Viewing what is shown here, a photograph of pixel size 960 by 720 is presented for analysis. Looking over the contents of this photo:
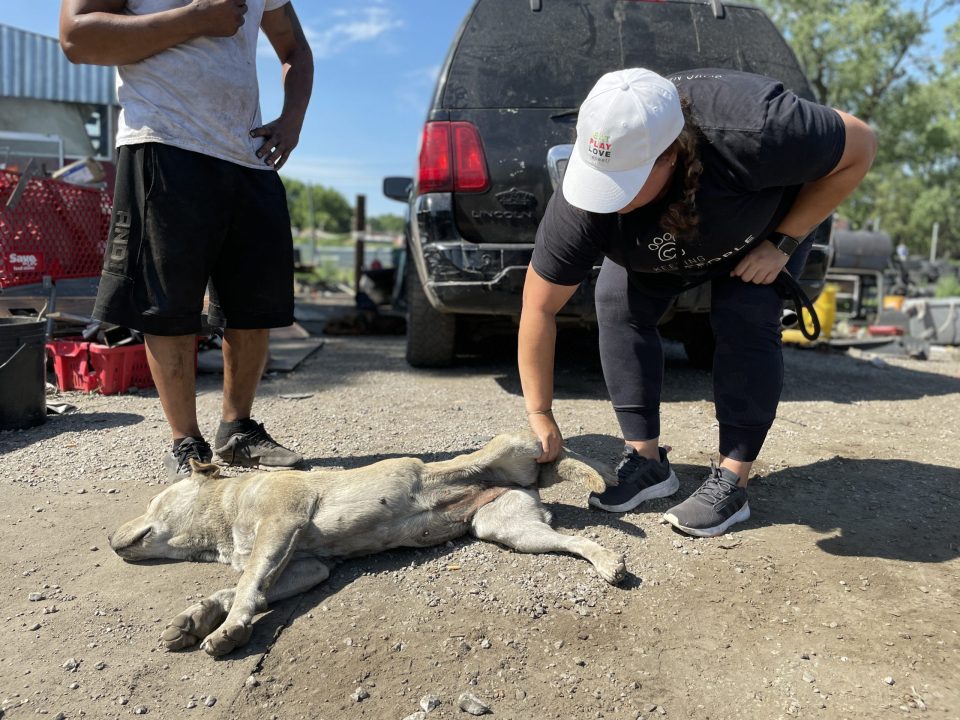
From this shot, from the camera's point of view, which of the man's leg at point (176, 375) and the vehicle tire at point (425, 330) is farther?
the vehicle tire at point (425, 330)

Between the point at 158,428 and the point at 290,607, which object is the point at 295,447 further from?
the point at 290,607

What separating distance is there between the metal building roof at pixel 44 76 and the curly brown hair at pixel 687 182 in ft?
45.1

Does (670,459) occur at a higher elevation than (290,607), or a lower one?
higher


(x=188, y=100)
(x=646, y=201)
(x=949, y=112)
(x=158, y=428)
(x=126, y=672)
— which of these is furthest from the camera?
(x=949, y=112)

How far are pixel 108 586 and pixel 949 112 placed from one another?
33.3m

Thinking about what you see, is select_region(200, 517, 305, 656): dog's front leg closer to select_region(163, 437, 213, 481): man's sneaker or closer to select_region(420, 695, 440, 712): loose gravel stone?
select_region(420, 695, 440, 712): loose gravel stone

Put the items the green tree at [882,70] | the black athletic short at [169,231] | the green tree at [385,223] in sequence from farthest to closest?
the green tree at [385,223], the green tree at [882,70], the black athletic short at [169,231]

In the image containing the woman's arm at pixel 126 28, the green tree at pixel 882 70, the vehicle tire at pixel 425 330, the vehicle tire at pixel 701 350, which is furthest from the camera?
the green tree at pixel 882 70

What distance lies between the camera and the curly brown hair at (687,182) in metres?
2.18

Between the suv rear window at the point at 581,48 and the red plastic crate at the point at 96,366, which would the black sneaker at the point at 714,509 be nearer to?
the suv rear window at the point at 581,48

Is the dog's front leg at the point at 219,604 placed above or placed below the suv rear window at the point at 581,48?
below

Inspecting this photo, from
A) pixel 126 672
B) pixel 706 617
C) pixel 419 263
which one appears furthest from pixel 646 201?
pixel 419 263

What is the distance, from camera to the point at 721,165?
2.27 meters

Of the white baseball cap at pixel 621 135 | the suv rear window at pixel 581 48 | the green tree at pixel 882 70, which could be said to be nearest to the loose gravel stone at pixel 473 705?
the white baseball cap at pixel 621 135
